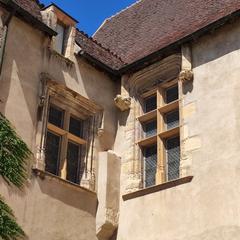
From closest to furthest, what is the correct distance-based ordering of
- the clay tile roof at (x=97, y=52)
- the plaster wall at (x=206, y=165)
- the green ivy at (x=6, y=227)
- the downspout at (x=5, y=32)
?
the green ivy at (x=6, y=227), the plaster wall at (x=206, y=165), the downspout at (x=5, y=32), the clay tile roof at (x=97, y=52)

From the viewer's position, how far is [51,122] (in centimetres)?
850

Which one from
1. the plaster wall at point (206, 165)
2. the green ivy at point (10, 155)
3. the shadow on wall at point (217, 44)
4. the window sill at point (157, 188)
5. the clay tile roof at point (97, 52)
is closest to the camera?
the green ivy at point (10, 155)

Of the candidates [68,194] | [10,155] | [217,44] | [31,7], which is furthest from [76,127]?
[10,155]

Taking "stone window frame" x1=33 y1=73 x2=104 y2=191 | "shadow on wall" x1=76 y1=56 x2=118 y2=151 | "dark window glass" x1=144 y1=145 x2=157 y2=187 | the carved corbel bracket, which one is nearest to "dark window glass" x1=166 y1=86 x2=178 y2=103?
the carved corbel bracket

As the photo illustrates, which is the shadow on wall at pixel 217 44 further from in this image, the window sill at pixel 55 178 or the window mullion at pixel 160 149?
the window sill at pixel 55 178

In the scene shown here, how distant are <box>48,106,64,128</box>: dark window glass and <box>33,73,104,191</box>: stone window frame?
0.27ft

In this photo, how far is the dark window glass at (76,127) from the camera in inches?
348

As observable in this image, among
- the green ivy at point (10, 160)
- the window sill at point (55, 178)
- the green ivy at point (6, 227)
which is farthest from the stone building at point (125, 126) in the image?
the green ivy at point (6, 227)

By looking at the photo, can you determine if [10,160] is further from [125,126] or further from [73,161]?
[125,126]

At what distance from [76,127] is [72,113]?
0.80ft

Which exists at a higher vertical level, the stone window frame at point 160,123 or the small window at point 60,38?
the small window at point 60,38

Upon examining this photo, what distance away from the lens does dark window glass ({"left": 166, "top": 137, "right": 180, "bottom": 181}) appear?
8.09 m

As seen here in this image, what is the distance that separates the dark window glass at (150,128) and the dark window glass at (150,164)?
9.8 inches

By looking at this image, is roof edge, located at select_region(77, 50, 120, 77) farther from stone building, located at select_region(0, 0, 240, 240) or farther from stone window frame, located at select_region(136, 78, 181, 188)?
stone window frame, located at select_region(136, 78, 181, 188)
